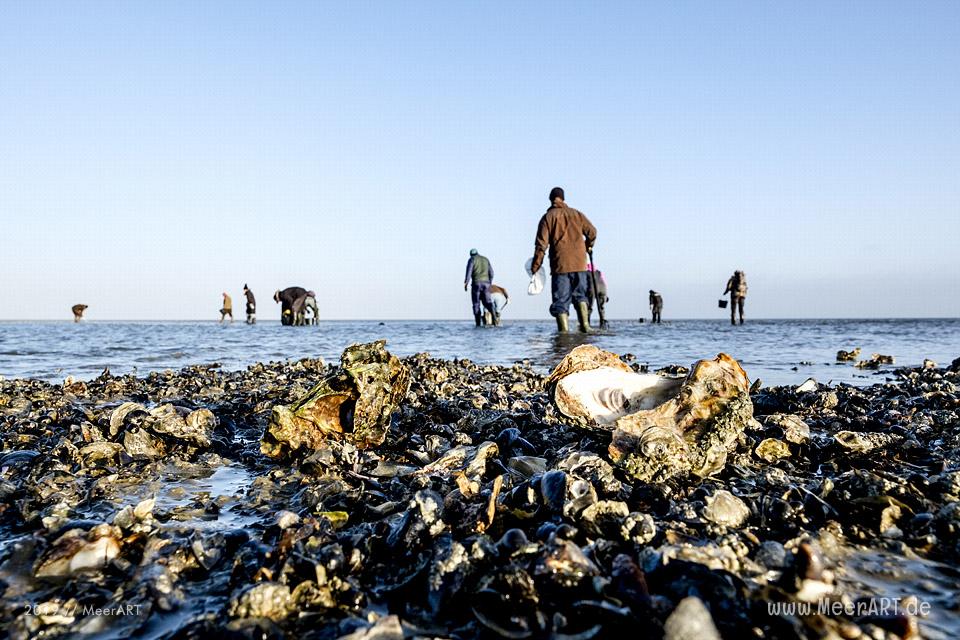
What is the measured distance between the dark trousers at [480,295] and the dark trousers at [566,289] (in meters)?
9.61

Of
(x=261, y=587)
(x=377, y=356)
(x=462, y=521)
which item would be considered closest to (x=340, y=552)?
(x=261, y=587)

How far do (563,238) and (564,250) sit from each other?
321 millimetres

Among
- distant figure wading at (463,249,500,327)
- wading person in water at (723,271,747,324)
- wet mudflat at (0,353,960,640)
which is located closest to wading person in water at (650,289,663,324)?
wading person in water at (723,271,747,324)

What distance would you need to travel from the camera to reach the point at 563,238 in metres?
15.4

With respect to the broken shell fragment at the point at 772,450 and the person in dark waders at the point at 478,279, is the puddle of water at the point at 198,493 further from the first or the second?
the person in dark waders at the point at 478,279

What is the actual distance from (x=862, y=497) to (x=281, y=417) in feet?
10.4

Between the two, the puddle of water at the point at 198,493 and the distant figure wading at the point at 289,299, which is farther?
the distant figure wading at the point at 289,299

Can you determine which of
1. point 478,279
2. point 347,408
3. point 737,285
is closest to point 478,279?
point 478,279

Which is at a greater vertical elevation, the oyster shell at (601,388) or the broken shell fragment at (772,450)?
the oyster shell at (601,388)

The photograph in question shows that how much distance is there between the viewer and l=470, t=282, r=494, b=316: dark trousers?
25516 mm

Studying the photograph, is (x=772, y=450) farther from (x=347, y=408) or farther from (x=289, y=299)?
(x=289, y=299)

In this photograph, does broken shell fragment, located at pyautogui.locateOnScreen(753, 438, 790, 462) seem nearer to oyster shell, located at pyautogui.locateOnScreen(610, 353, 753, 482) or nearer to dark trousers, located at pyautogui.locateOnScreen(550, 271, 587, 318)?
oyster shell, located at pyautogui.locateOnScreen(610, 353, 753, 482)

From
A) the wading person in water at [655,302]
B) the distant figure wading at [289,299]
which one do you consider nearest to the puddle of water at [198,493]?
the distant figure wading at [289,299]

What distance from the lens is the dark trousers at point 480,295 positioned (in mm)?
25516
